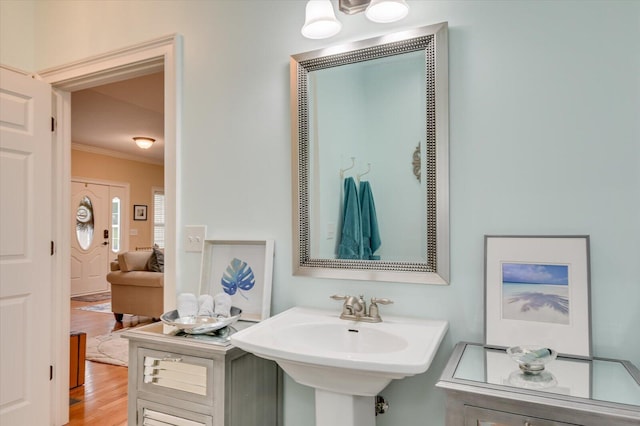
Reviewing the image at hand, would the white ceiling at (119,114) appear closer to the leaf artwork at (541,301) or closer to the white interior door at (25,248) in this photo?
the white interior door at (25,248)

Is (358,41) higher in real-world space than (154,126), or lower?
lower

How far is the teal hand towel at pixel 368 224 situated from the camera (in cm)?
168

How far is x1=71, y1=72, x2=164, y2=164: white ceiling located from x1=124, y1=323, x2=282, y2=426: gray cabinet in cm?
265

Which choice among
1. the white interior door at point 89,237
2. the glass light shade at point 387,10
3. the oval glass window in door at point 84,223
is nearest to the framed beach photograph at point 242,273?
the glass light shade at point 387,10

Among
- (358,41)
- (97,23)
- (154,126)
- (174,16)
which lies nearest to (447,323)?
(358,41)

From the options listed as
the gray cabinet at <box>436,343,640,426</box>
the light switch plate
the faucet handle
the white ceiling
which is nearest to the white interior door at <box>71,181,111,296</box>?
the white ceiling

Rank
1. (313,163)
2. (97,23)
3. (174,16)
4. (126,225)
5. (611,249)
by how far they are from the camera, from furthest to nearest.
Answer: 1. (126,225)
2. (97,23)
3. (174,16)
4. (313,163)
5. (611,249)

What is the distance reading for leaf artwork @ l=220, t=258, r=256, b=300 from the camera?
191 centimetres

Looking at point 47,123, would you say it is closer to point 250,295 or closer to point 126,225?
point 250,295

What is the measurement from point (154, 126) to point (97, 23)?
11.0ft

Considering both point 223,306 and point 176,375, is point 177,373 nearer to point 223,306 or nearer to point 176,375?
point 176,375

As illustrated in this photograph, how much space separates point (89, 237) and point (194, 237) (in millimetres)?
6198

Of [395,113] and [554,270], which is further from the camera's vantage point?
[395,113]

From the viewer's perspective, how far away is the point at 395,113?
1.64 meters
